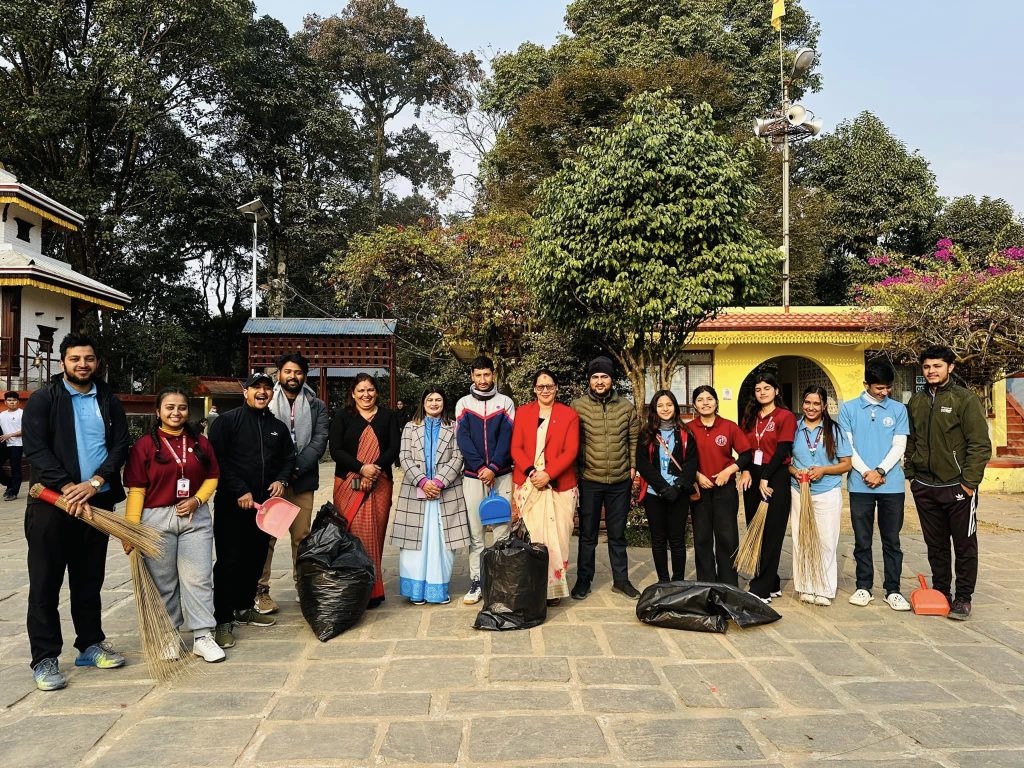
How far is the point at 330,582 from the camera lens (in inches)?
162

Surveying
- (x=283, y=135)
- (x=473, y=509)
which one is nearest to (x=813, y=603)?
(x=473, y=509)

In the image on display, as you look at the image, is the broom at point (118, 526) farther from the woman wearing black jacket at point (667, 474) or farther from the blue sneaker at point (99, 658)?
the woman wearing black jacket at point (667, 474)

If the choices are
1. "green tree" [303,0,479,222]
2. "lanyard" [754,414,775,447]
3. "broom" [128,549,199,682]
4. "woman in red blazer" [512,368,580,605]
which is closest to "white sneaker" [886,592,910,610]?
"lanyard" [754,414,775,447]

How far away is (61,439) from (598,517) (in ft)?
11.1

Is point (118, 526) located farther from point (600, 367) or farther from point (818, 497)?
point (818, 497)

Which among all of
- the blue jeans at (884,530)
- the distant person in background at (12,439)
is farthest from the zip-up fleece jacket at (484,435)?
the distant person in background at (12,439)

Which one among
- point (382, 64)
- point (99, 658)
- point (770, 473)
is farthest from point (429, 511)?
point (382, 64)

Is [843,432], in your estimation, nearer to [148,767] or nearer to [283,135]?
[148,767]

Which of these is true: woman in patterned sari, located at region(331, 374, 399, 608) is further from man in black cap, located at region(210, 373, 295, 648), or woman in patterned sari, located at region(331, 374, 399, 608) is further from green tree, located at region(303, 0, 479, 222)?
green tree, located at region(303, 0, 479, 222)

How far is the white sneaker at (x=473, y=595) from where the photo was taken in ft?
15.8

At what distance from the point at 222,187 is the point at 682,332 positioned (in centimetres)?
2151

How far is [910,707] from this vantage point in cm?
320

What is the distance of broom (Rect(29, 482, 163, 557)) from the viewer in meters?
3.40

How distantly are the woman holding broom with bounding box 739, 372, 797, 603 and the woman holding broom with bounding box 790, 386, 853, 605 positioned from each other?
0.11 metres
